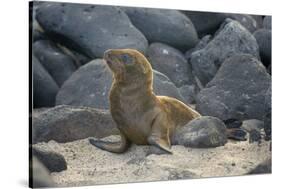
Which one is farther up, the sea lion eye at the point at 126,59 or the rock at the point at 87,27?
the rock at the point at 87,27

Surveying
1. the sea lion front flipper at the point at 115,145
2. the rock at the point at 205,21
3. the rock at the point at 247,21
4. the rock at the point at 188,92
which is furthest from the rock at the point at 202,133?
the rock at the point at 247,21

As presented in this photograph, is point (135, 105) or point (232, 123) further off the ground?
point (135, 105)

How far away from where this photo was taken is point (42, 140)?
19.9 ft

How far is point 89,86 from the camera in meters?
6.38

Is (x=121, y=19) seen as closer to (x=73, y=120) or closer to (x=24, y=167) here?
(x=73, y=120)

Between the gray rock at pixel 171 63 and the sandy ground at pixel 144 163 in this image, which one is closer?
the sandy ground at pixel 144 163

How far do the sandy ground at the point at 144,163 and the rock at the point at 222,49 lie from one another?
33.5 inches

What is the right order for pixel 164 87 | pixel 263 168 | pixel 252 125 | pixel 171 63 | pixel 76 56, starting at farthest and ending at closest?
1. pixel 263 168
2. pixel 252 125
3. pixel 171 63
4. pixel 164 87
5. pixel 76 56

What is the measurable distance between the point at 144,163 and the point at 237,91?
1.47m

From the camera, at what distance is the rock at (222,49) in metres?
6.93

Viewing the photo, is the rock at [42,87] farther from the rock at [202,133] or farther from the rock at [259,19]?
the rock at [259,19]

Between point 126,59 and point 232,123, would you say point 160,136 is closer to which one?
point 126,59

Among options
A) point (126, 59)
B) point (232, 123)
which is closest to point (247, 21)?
point (232, 123)

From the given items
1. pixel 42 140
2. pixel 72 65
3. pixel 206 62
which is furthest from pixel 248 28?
pixel 42 140
